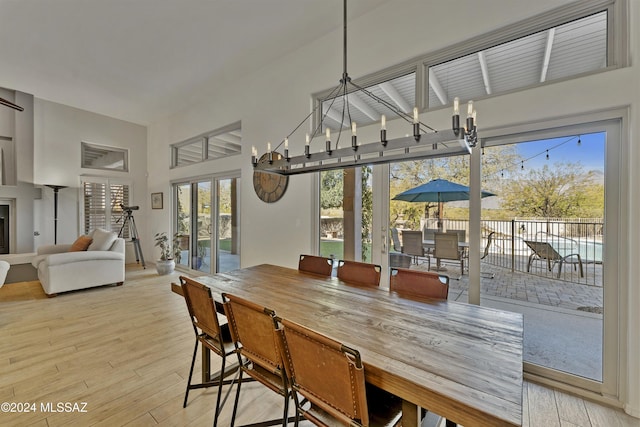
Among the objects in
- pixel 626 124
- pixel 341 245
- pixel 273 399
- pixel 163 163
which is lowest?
pixel 273 399

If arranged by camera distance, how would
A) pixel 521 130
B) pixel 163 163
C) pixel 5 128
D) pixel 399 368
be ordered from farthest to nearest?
pixel 163 163 < pixel 5 128 < pixel 521 130 < pixel 399 368

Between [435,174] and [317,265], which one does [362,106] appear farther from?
[317,265]

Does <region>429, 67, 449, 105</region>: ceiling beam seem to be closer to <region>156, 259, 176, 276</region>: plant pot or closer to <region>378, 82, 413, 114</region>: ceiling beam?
<region>378, 82, 413, 114</region>: ceiling beam

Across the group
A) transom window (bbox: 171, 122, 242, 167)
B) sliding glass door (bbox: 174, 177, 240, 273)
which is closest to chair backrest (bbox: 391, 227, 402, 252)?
sliding glass door (bbox: 174, 177, 240, 273)

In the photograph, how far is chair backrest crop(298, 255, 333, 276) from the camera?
8.95 feet

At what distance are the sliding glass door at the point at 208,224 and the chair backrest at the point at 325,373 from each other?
3914 mm

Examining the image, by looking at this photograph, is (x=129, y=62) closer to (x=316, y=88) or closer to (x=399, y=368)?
(x=316, y=88)

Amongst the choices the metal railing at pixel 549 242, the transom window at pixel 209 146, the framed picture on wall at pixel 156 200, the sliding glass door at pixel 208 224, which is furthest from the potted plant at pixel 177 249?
the metal railing at pixel 549 242

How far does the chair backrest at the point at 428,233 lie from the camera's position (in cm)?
290

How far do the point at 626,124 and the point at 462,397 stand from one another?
2.37 meters

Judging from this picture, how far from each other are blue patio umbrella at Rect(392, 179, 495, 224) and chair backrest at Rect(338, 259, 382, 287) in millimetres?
1019

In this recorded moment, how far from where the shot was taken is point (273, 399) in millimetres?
2055

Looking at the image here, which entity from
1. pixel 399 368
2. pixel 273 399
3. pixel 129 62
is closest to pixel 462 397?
pixel 399 368

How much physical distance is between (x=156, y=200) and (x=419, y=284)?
7.09 metres
